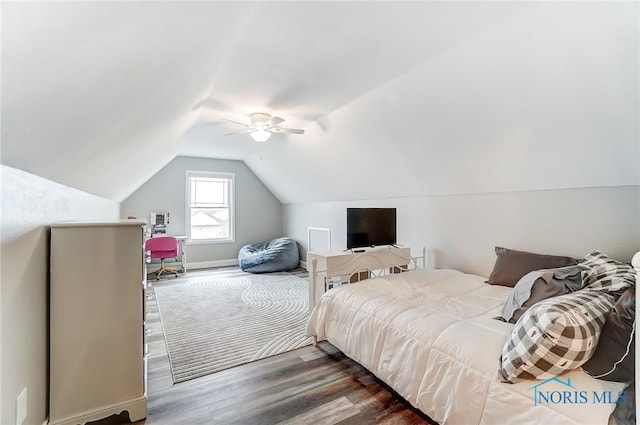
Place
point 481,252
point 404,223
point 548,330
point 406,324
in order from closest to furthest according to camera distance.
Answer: point 548,330 < point 406,324 < point 481,252 < point 404,223

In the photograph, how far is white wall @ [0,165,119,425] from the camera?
1.25 metres

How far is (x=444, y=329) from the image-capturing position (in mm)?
1748

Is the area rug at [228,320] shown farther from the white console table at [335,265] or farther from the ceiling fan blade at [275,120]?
the ceiling fan blade at [275,120]

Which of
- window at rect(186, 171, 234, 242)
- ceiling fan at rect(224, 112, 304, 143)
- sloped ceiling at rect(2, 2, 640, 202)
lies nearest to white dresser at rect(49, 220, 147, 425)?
sloped ceiling at rect(2, 2, 640, 202)

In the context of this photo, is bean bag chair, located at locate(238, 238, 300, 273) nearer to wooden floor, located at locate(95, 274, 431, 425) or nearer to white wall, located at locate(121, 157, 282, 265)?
white wall, located at locate(121, 157, 282, 265)

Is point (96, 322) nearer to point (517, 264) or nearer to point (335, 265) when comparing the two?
point (335, 265)

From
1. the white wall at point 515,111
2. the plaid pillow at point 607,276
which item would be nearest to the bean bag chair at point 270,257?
the white wall at point 515,111

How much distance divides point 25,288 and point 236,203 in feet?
18.1

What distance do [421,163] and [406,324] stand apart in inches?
82.2

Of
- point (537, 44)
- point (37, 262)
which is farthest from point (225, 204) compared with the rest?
point (537, 44)

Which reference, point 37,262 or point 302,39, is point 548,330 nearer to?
point 302,39

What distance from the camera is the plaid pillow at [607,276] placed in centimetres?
159

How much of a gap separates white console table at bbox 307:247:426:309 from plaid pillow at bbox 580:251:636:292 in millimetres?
1759

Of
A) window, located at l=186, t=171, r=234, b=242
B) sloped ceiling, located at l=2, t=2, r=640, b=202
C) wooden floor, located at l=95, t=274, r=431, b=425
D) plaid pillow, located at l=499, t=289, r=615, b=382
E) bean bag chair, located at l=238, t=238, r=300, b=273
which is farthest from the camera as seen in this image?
window, located at l=186, t=171, r=234, b=242
